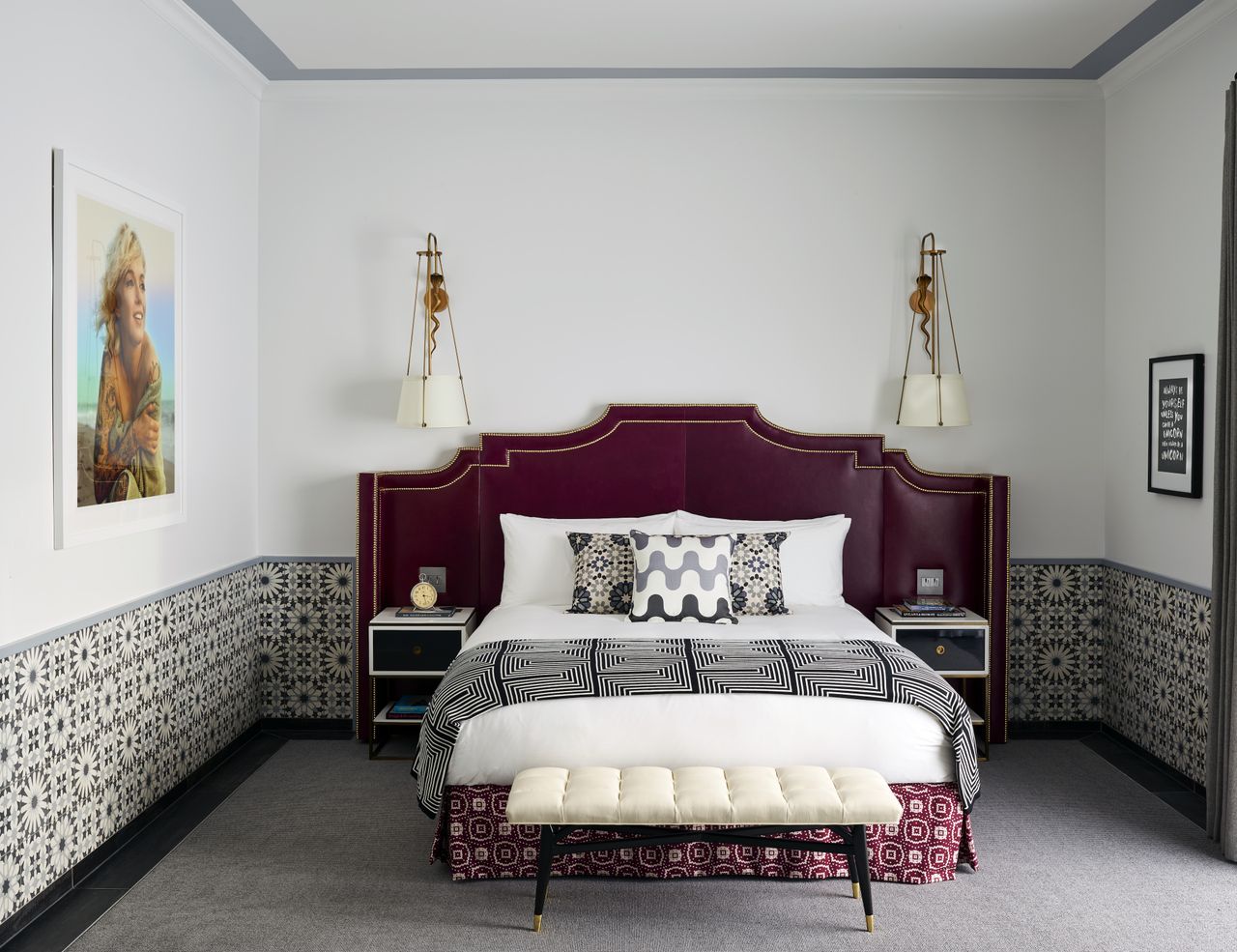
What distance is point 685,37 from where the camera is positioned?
161 inches

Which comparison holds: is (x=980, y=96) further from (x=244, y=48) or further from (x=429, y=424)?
(x=244, y=48)

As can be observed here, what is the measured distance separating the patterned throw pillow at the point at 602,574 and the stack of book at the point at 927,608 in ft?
4.09

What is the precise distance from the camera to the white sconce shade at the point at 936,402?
4426 millimetres

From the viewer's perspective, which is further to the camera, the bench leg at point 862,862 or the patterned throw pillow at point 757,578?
the patterned throw pillow at point 757,578

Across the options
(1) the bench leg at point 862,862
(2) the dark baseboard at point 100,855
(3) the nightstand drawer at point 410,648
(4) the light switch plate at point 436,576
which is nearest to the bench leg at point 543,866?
(1) the bench leg at point 862,862

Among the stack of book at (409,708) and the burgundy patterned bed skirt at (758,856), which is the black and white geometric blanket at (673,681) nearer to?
the burgundy patterned bed skirt at (758,856)

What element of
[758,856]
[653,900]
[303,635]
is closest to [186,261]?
[303,635]

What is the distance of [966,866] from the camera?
128 inches

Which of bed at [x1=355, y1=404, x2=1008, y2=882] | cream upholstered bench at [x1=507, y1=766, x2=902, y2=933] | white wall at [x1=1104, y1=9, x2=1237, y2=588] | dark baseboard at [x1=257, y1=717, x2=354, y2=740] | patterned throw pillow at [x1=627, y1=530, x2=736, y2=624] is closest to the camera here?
cream upholstered bench at [x1=507, y1=766, x2=902, y2=933]

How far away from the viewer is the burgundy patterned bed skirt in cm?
313

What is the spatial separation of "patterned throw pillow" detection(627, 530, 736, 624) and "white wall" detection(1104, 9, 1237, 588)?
1.86 m

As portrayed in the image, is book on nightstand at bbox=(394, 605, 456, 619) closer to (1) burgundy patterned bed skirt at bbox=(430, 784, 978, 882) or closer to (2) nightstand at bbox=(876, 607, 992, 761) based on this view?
(1) burgundy patterned bed skirt at bbox=(430, 784, 978, 882)

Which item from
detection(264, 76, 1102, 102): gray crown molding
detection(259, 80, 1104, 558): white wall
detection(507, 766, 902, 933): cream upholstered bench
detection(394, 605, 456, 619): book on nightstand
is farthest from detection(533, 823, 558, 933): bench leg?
detection(264, 76, 1102, 102): gray crown molding

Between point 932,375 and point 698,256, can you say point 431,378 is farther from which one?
point 932,375
